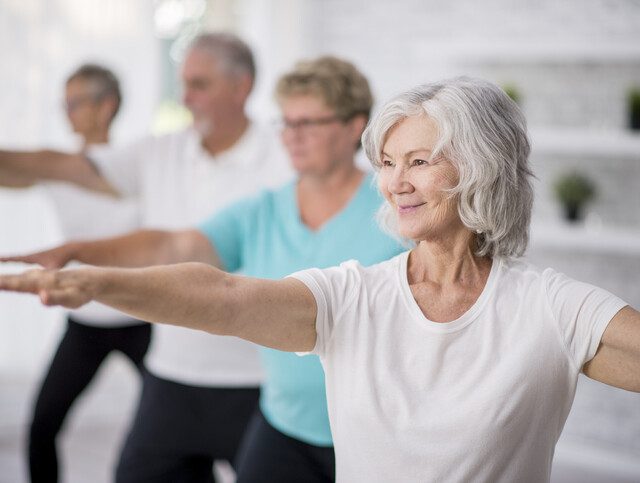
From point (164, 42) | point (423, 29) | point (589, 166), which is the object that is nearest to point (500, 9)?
point (423, 29)

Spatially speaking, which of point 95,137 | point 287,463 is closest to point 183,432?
point 287,463

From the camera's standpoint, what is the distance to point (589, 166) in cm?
422

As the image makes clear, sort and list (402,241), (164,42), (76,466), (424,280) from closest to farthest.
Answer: (424,280), (402,241), (76,466), (164,42)

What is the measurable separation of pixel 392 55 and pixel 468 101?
345 centimetres

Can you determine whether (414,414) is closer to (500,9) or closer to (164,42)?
(500,9)

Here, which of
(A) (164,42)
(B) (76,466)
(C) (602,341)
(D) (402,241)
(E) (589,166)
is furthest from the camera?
(A) (164,42)

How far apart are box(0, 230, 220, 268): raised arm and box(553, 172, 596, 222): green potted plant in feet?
8.19

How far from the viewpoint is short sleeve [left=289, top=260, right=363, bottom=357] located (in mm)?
1394

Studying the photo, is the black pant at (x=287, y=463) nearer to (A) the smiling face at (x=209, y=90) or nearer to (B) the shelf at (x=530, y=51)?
(A) the smiling face at (x=209, y=90)

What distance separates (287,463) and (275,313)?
68cm

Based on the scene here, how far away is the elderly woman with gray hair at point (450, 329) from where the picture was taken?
1.36 m

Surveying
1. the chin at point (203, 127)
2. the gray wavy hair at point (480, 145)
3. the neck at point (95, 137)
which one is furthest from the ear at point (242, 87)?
the gray wavy hair at point (480, 145)

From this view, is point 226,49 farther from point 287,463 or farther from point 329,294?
point 329,294

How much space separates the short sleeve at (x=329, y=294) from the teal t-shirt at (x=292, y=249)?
16.5 inches
